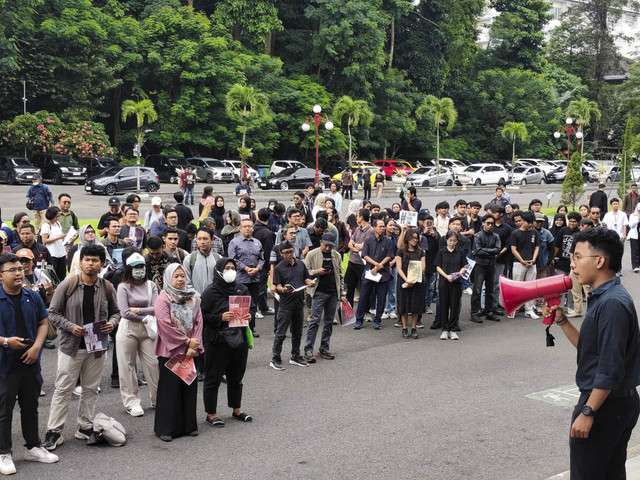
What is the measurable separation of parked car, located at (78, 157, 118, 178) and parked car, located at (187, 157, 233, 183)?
574 centimetres

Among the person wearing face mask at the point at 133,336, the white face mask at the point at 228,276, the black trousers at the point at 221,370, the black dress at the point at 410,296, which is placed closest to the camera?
the black trousers at the point at 221,370

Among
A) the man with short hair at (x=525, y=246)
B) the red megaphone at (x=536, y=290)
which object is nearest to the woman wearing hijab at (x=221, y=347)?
the red megaphone at (x=536, y=290)

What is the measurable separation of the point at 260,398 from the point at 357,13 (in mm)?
45301

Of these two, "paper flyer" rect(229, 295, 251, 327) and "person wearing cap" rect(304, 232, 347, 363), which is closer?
"paper flyer" rect(229, 295, 251, 327)

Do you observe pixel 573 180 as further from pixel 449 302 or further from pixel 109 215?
pixel 109 215

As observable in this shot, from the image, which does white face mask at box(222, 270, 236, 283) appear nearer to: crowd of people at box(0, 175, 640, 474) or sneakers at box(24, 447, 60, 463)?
crowd of people at box(0, 175, 640, 474)

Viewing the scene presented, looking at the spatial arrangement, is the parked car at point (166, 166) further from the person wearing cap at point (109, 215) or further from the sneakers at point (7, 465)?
the sneakers at point (7, 465)

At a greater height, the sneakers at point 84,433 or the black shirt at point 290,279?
the black shirt at point 290,279

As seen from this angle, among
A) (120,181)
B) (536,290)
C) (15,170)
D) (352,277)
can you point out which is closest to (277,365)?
(352,277)

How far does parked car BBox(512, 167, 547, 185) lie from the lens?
5312cm

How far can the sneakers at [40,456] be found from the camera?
6.82 m

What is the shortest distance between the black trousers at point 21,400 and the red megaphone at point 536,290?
13.8 ft

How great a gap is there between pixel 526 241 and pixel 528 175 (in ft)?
138

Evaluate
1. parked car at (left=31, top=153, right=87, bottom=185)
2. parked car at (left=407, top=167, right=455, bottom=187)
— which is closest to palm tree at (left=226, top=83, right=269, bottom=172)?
parked car at (left=31, top=153, right=87, bottom=185)
